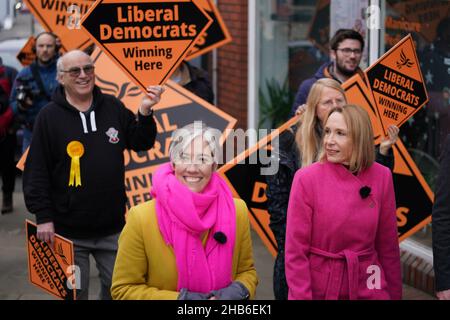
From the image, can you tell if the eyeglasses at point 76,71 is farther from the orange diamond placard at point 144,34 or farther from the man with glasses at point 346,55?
the man with glasses at point 346,55

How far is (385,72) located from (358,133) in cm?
143

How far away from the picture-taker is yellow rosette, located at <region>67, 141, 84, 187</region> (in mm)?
5598

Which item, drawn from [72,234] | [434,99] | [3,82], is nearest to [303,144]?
[72,234]

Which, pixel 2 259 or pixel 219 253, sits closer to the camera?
pixel 219 253

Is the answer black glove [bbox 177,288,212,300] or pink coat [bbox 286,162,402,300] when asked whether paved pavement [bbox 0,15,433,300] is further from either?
black glove [bbox 177,288,212,300]

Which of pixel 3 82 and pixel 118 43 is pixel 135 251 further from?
pixel 3 82

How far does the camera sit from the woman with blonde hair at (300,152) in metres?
5.14

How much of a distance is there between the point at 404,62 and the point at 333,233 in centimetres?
181

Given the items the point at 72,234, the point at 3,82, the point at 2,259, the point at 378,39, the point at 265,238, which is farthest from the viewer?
the point at 3,82

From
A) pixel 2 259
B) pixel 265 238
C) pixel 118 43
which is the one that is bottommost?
pixel 2 259

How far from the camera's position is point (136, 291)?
415cm

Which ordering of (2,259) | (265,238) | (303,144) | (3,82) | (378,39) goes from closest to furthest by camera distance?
(303,144) → (265,238) → (378,39) → (2,259) → (3,82)

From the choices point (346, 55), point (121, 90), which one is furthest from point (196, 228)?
point (121, 90)

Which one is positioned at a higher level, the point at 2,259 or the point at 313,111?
the point at 313,111
